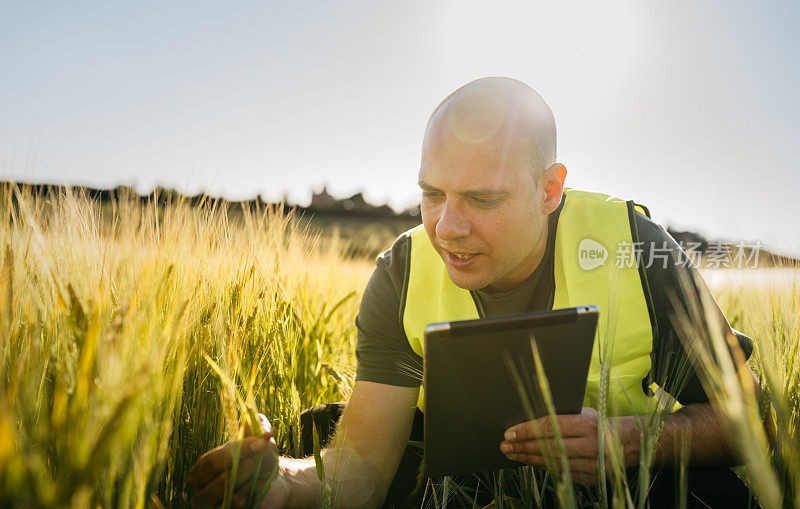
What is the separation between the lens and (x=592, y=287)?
1.68m

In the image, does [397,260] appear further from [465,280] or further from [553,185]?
[553,185]

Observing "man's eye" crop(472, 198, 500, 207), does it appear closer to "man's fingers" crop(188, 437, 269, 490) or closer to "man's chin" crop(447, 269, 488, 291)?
"man's chin" crop(447, 269, 488, 291)

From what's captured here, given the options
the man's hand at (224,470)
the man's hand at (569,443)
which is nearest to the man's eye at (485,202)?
the man's hand at (569,443)

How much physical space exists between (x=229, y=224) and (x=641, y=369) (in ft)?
5.48

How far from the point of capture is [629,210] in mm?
1786

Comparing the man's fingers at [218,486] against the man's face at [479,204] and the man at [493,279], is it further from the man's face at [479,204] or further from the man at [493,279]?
the man's face at [479,204]

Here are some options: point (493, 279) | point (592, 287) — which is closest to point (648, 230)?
point (592, 287)

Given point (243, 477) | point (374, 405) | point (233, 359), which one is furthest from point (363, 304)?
point (243, 477)

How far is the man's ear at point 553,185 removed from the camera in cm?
176

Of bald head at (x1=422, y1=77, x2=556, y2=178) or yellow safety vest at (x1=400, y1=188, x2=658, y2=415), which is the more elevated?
bald head at (x1=422, y1=77, x2=556, y2=178)

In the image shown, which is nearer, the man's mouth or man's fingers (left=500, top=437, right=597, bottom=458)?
man's fingers (left=500, top=437, right=597, bottom=458)

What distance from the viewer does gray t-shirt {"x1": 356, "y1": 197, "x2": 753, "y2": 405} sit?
160cm

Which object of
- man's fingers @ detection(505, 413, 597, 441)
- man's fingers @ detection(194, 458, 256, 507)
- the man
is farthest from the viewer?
the man

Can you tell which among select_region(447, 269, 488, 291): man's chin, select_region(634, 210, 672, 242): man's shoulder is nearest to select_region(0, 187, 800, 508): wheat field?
select_region(634, 210, 672, 242): man's shoulder
